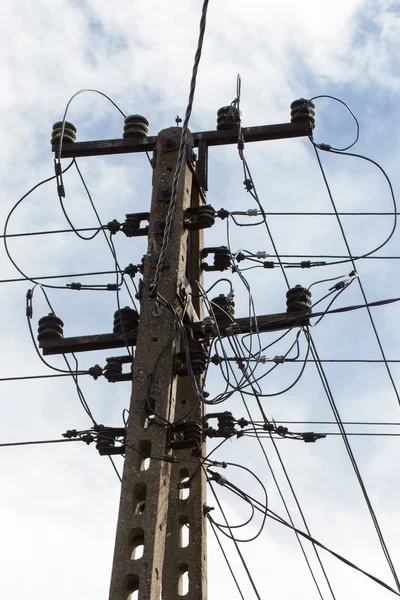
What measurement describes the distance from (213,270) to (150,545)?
350cm

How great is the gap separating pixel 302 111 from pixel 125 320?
115 inches

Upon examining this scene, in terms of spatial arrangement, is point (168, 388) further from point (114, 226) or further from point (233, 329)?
point (114, 226)

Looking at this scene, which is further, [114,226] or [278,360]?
[114,226]

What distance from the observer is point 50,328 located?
33.4 feet

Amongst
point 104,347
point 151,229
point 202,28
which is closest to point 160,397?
point 104,347

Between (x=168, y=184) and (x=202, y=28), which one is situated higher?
(x=168, y=184)

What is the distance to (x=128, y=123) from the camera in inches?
443

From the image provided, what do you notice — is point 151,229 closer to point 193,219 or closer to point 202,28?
point 193,219

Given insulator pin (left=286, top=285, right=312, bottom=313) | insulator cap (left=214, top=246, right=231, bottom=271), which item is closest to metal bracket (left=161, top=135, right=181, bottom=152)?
insulator cap (left=214, top=246, right=231, bottom=271)

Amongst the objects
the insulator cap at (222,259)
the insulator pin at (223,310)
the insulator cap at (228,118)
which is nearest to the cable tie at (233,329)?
the insulator pin at (223,310)

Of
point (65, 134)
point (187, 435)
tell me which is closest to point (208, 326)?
point (187, 435)

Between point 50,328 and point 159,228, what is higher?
point 159,228

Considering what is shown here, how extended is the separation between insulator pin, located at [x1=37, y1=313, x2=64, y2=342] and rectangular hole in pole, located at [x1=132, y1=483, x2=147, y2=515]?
6.88 feet

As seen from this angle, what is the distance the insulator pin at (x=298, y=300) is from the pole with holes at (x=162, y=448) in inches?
33.7
